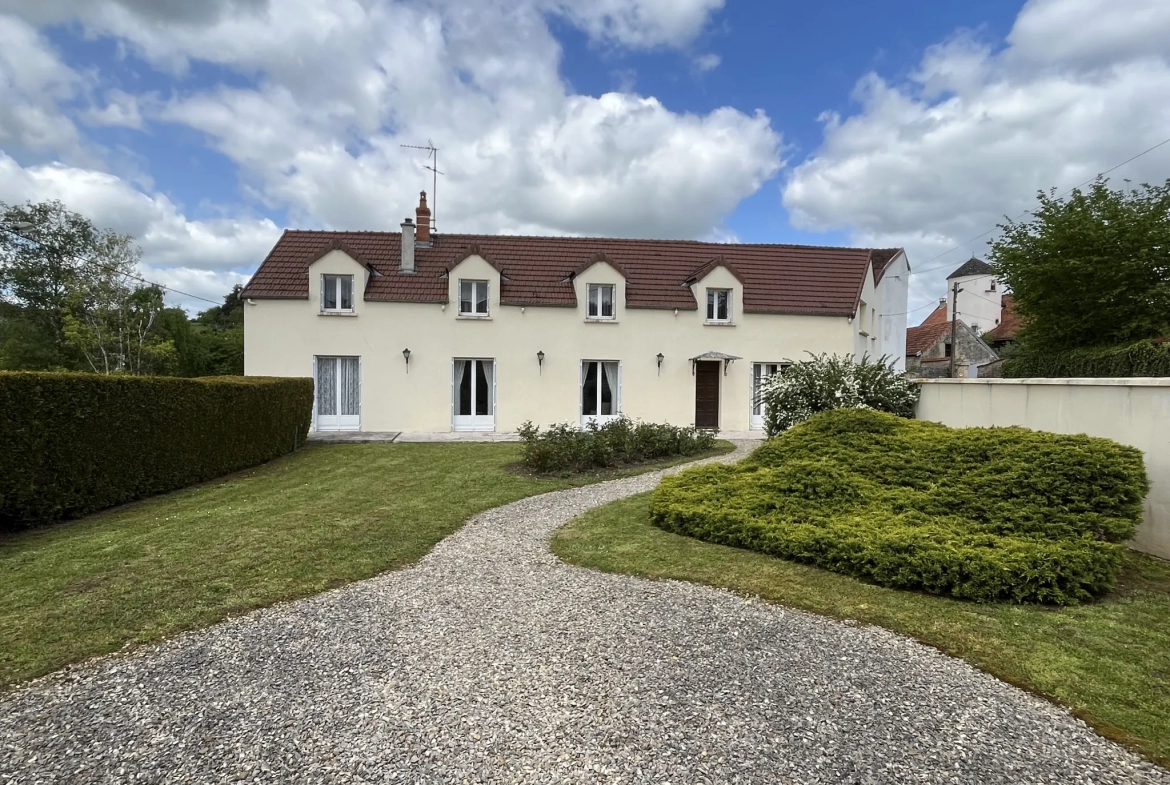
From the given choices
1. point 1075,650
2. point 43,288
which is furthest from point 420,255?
point 43,288

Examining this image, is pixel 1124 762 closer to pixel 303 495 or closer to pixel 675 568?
pixel 675 568

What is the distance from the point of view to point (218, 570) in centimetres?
542

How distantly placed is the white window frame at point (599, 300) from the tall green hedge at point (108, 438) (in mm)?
10257

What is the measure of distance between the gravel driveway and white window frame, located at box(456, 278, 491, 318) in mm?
14801

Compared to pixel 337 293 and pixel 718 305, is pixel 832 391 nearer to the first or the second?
pixel 718 305

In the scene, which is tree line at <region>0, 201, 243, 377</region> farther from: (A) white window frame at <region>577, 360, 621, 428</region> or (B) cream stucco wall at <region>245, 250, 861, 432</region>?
(A) white window frame at <region>577, 360, 621, 428</region>

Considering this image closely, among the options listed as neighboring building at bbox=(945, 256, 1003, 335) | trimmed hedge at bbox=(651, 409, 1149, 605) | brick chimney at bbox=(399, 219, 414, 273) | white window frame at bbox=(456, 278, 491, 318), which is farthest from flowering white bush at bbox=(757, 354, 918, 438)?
neighboring building at bbox=(945, 256, 1003, 335)

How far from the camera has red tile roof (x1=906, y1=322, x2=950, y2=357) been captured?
44594 mm

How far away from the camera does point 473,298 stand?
18812 mm

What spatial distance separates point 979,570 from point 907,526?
1.00m

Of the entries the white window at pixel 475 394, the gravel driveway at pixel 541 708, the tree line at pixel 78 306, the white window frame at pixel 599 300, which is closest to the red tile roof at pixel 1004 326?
the white window frame at pixel 599 300

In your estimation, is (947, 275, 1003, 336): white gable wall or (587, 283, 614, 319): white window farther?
(947, 275, 1003, 336): white gable wall

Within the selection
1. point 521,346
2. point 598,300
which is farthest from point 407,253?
point 598,300

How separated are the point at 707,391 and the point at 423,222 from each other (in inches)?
450
